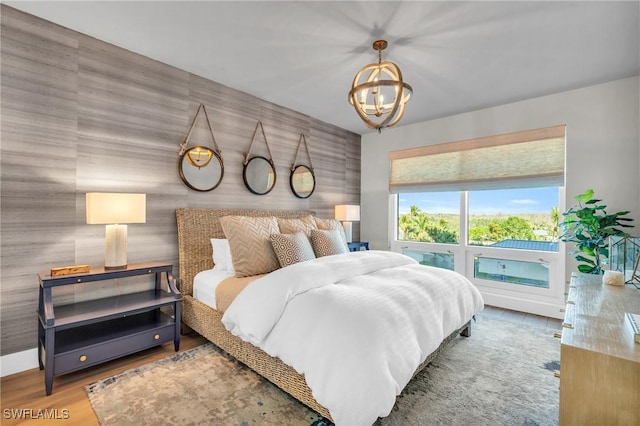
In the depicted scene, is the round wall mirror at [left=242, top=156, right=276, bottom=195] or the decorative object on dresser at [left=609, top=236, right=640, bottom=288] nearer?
the decorative object on dresser at [left=609, top=236, right=640, bottom=288]

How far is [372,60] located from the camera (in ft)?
9.25

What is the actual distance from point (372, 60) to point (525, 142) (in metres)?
2.41

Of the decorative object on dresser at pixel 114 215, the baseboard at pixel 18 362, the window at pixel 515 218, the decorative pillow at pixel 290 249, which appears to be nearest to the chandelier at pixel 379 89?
the decorative pillow at pixel 290 249

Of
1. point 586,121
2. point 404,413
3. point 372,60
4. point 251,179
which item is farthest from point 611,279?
point 251,179

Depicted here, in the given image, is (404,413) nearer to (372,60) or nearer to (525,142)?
(372,60)

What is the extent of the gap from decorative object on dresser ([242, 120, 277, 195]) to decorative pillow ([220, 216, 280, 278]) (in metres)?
0.90

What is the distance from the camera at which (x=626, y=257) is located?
2.20 meters

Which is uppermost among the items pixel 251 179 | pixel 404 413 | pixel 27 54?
pixel 27 54

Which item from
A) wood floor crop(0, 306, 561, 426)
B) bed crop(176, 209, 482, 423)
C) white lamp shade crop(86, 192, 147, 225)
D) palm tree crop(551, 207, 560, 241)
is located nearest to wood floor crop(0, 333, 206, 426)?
wood floor crop(0, 306, 561, 426)

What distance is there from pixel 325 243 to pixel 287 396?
1450mm

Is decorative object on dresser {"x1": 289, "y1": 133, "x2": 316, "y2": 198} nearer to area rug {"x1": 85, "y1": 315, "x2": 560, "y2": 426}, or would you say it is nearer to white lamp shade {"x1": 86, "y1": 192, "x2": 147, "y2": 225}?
white lamp shade {"x1": 86, "y1": 192, "x2": 147, "y2": 225}

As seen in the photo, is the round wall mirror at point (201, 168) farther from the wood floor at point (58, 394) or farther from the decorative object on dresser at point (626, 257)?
the decorative object on dresser at point (626, 257)

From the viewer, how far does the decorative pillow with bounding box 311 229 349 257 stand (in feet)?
10.0

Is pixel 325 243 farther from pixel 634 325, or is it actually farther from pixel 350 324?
pixel 634 325
